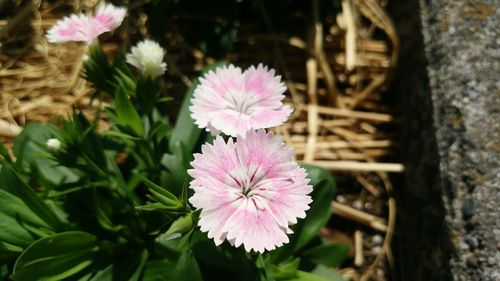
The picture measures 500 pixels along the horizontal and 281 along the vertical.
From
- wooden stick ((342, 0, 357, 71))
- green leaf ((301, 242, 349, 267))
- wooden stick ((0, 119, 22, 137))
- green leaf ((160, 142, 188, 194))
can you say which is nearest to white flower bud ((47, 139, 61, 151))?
green leaf ((160, 142, 188, 194))

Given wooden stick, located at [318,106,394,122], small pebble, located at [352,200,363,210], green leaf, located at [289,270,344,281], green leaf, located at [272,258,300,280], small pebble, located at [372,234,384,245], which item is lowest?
small pebble, located at [372,234,384,245]

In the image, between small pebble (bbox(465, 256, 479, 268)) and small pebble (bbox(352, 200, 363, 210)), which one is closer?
small pebble (bbox(465, 256, 479, 268))

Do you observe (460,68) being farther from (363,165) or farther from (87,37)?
(87,37)

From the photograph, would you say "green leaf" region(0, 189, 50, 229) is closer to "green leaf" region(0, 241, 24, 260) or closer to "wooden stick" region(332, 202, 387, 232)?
"green leaf" region(0, 241, 24, 260)

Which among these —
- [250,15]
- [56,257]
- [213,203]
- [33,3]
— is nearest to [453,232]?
[213,203]

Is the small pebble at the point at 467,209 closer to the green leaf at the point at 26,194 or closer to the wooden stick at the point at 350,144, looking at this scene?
the wooden stick at the point at 350,144

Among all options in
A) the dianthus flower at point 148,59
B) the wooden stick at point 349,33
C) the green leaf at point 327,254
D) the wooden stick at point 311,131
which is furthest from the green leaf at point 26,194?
the wooden stick at point 349,33

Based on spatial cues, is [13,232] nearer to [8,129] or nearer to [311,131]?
[8,129]
